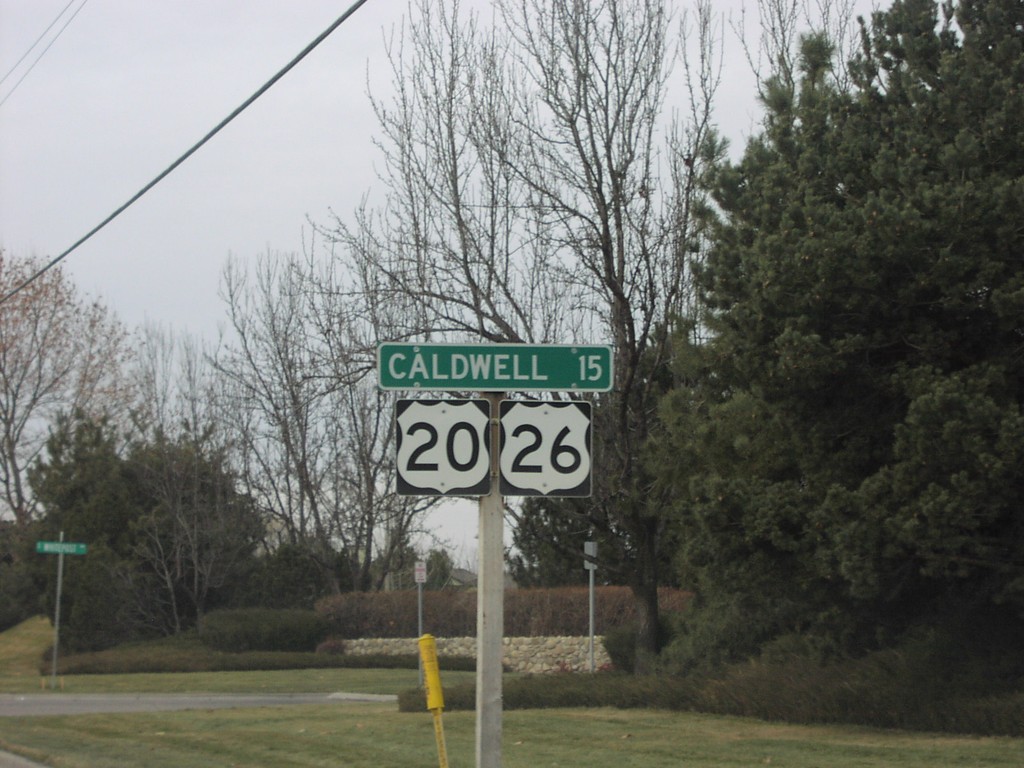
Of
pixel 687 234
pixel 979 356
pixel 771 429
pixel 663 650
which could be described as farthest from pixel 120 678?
pixel 979 356

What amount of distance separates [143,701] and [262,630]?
15330 mm

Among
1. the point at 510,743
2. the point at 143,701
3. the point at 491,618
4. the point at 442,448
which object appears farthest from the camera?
the point at 143,701

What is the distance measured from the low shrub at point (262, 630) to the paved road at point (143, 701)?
11930 millimetres

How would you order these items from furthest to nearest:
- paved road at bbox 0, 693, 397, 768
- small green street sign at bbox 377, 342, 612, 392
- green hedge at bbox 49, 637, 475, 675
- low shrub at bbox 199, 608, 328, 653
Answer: low shrub at bbox 199, 608, 328, 653 → green hedge at bbox 49, 637, 475, 675 → paved road at bbox 0, 693, 397, 768 → small green street sign at bbox 377, 342, 612, 392

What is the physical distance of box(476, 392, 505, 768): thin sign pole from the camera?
6480 mm

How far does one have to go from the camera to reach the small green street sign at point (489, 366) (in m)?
6.91

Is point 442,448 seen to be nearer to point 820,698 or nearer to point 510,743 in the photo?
point 510,743

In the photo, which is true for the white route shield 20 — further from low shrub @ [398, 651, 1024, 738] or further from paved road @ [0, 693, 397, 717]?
paved road @ [0, 693, 397, 717]

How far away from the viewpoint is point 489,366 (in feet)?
22.7

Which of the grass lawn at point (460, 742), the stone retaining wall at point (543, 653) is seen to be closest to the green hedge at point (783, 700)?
the grass lawn at point (460, 742)

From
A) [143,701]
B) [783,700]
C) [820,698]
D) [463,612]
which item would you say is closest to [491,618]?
[820,698]

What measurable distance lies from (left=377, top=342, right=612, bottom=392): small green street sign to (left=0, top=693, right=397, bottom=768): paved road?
49.7ft

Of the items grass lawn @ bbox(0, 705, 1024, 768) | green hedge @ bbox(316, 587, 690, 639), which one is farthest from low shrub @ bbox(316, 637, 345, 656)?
grass lawn @ bbox(0, 705, 1024, 768)

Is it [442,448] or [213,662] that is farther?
[213,662]
